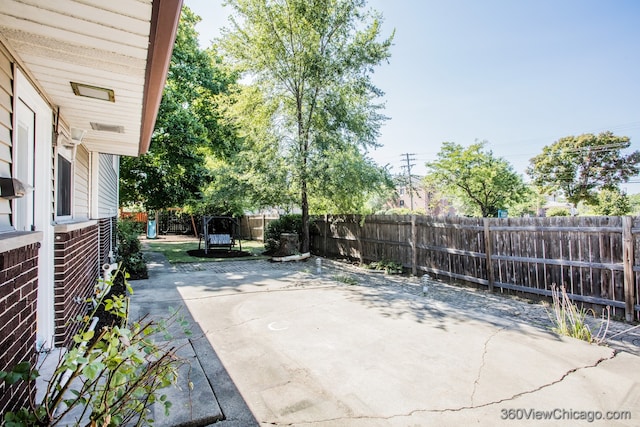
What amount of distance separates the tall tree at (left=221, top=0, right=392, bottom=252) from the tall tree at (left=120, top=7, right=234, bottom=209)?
3.76m

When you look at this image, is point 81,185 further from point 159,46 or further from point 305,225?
point 305,225

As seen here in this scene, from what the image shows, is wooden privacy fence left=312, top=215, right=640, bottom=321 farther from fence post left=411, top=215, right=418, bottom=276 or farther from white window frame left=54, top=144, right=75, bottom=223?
white window frame left=54, top=144, right=75, bottom=223

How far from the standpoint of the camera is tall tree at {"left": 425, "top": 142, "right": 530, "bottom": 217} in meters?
17.6

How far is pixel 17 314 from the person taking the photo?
1.81 meters

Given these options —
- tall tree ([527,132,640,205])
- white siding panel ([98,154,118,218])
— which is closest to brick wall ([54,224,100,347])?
white siding panel ([98,154,118,218])

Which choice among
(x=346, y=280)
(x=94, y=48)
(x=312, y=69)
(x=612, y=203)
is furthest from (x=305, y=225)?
(x=612, y=203)

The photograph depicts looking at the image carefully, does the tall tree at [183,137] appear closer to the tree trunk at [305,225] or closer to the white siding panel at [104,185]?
the white siding panel at [104,185]

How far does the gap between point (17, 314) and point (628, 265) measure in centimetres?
669

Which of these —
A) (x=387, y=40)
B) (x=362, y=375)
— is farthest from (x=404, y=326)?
(x=387, y=40)

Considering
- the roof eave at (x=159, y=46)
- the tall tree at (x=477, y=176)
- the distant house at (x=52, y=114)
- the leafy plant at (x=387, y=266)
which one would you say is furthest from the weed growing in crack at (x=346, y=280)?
the tall tree at (x=477, y=176)

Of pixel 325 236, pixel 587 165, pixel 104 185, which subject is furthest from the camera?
pixel 587 165

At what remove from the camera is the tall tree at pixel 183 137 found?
13.1 meters

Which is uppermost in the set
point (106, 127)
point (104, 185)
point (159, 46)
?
point (106, 127)

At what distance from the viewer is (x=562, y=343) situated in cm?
386
